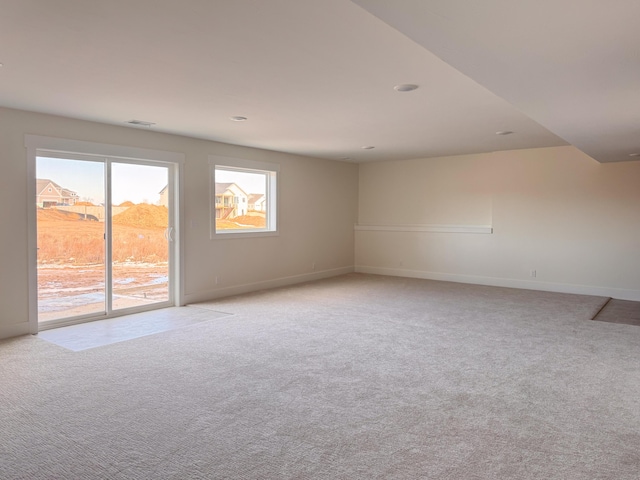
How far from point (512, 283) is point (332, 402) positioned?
5709 millimetres

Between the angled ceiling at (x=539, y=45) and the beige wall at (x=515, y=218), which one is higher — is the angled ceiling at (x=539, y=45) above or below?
above

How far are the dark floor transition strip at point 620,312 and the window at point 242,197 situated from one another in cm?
490

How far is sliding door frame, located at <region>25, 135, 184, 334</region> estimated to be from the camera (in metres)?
4.80

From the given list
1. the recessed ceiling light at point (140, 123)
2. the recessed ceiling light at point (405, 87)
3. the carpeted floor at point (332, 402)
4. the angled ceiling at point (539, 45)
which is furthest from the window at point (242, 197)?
the angled ceiling at point (539, 45)

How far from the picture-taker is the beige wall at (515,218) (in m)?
6.95

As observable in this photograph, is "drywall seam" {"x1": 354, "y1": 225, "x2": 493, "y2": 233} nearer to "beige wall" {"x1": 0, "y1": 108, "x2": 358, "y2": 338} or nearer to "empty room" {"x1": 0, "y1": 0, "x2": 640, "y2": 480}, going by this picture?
"empty room" {"x1": 0, "y1": 0, "x2": 640, "y2": 480}

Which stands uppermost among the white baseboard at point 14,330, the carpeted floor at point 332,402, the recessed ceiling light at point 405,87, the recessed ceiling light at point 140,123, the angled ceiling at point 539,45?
the recessed ceiling light at point 140,123

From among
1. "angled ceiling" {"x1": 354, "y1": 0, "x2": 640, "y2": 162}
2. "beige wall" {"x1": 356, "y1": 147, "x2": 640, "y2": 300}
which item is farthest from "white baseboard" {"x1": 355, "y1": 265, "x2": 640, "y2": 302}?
"angled ceiling" {"x1": 354, "y1": 0, "x2": 640, "y2": 162}

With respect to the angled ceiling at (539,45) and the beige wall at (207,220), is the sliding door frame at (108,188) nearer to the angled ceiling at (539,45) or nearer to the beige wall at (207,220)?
the beige wall at (207,220)

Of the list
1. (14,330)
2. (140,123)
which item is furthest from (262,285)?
(14,330)

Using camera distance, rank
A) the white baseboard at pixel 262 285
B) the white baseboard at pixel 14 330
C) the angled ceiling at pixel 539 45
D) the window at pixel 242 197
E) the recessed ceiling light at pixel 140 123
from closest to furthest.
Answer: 1. the angled ceiling at pixel 539 45
2. the white baseboard at pixel 14 330
3. the recessed ceiling light at pixel 140 123
4. the white baseboard at pixel 262 285
5. the window at pixel 242 197

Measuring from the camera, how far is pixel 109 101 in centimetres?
428

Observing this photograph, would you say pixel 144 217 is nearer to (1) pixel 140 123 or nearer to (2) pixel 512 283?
(1) pixel 140 123

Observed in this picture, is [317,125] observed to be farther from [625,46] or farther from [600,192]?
[600,192]
